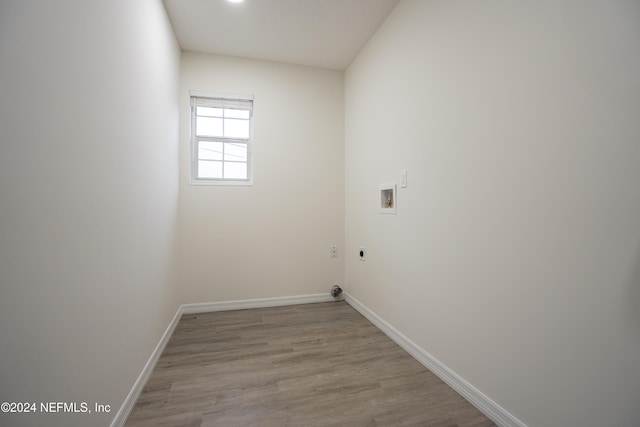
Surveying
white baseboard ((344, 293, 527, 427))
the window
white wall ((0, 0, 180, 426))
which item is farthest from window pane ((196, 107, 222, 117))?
white baseboard ((344, 293, 527, 427))

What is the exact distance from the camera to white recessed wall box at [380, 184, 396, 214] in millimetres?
2301

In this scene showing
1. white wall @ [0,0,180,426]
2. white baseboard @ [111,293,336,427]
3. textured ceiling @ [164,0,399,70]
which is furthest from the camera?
textured ceiling @ [164,0,399,70]

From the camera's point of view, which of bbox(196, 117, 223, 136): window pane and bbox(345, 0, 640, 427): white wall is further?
bbox(196, 117, 223, 136): window pane

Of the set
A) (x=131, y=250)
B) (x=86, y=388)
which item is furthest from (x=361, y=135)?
(x=86, y=388)

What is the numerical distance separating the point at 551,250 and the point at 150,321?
2349mm

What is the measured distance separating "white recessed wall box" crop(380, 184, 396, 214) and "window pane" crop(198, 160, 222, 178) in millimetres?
1836

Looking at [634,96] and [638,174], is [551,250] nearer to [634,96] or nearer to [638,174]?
[638,174]

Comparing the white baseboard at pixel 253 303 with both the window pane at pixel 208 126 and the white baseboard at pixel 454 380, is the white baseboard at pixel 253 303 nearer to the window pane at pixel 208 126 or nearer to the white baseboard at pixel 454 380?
the white baseboard at pixel 454 380

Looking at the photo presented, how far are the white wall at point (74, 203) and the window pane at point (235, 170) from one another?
1.27 meters

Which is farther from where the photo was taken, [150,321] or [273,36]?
[273,36]

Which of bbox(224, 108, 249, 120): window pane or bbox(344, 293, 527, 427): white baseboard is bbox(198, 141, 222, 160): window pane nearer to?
bbox(224, 108, 249, 120): window pane

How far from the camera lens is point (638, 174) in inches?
35.8

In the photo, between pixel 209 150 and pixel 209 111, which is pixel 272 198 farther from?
pixel 209 111

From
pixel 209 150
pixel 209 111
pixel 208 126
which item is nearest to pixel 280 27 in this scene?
pixel 209 111
